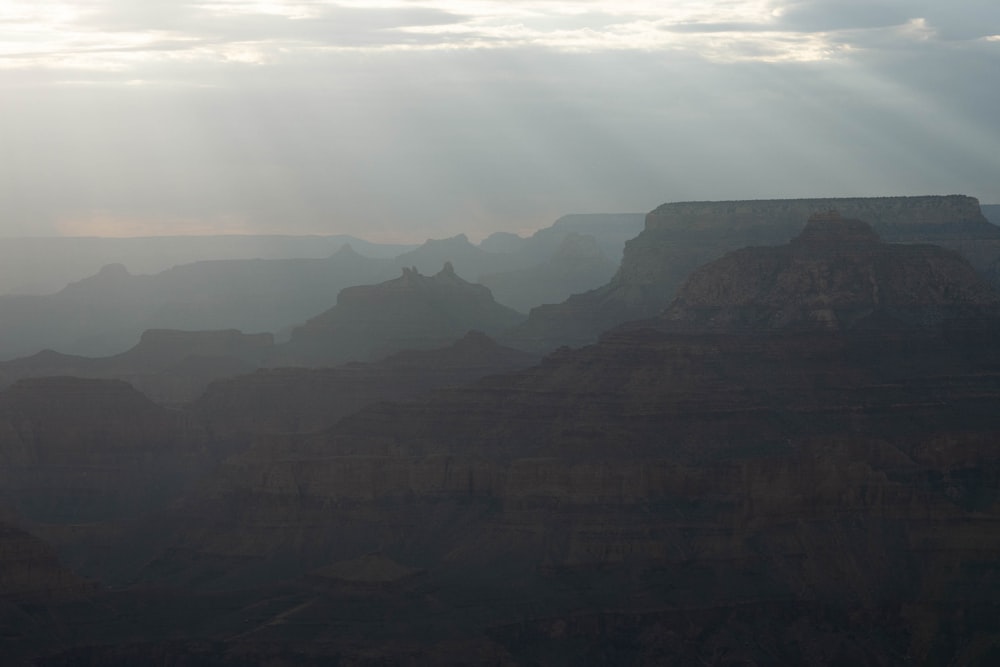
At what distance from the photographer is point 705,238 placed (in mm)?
178375

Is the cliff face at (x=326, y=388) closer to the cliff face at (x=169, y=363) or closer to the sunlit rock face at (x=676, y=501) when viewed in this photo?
the cliff face at (x=169, y=363)

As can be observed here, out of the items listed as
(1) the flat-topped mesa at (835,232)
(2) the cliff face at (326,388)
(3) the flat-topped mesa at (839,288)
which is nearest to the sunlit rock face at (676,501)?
(3) the flat-topped mesa at (839,288)

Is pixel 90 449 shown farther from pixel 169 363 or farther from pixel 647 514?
pixel 647 514

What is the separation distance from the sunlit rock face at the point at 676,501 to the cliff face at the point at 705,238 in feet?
96.2

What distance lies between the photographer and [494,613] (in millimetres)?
98250

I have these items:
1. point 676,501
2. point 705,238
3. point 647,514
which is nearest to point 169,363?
point 705,238

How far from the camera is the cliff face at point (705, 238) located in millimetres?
162250

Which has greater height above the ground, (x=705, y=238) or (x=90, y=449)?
(x=705, y=238)

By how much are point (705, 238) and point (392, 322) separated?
2282 cm

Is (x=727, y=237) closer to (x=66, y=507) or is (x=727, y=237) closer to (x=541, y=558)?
(x=66, y=507)

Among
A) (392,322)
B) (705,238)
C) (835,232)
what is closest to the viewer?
(835,232)

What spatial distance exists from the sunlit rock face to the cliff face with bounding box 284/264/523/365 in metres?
48.9

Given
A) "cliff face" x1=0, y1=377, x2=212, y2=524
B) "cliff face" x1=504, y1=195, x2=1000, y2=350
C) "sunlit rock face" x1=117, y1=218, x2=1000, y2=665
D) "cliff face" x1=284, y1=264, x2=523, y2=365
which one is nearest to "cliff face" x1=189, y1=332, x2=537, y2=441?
"cliff face" x1=0, y1=377, x2=212, y2=524

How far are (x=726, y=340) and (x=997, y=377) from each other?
1322 centimetres
